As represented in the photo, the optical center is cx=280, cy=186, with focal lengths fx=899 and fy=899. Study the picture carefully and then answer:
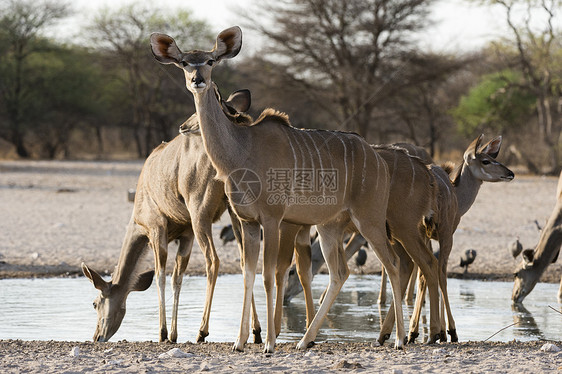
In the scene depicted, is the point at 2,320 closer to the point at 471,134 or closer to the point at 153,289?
the point at 153,289

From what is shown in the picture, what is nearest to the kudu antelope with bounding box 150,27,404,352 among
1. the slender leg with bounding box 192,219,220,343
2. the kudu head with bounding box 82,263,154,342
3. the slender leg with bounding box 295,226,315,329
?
the slender leg with bounding box 295,226,315,329

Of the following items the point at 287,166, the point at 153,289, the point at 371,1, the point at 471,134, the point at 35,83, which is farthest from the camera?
the point at 35,83

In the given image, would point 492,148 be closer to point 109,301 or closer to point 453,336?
point 453,336

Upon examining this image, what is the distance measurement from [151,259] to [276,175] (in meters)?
5.75

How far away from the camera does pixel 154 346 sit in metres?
5.91

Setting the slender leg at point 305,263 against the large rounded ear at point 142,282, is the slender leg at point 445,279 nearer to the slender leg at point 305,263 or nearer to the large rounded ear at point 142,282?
the slender leg at point 305,263

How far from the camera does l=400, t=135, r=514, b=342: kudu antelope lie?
680 centimetres

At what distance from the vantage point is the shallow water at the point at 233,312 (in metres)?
6.86

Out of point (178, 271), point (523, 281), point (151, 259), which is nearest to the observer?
point (178, 271)

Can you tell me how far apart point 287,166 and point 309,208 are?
0.99 feet

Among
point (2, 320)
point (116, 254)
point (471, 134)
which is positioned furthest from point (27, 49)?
point (2, 320)

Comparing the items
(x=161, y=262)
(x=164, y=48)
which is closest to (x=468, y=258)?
(x=161, y=262)

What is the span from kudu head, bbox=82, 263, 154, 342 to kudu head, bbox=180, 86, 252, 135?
Answer: 137 cm

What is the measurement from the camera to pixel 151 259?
11047 millimetres
